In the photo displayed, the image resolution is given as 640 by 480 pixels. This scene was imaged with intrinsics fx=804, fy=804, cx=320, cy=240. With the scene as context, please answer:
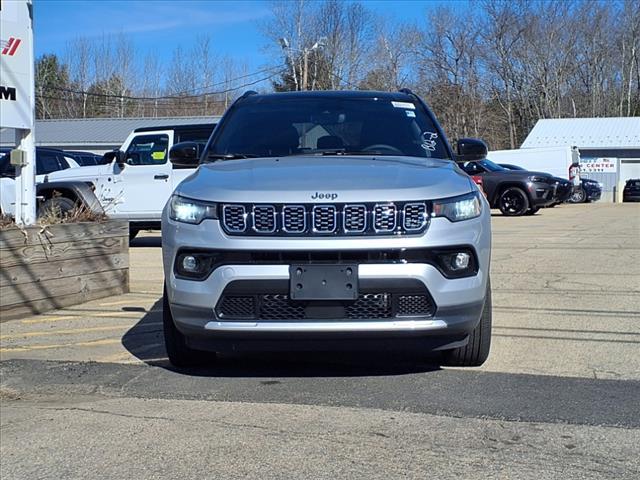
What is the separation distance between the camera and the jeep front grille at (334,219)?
14.3ft

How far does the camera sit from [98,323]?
280 inches

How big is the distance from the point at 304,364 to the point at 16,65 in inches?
176

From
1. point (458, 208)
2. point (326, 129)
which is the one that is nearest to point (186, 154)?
point (326, 129)

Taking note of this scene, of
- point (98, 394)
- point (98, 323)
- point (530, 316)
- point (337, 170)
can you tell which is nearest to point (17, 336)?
point (98, 323)

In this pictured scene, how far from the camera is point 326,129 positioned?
19.4 feet

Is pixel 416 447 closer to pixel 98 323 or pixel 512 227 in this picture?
pixel 98 323

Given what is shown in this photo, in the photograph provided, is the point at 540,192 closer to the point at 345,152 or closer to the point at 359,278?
the point at 345,152

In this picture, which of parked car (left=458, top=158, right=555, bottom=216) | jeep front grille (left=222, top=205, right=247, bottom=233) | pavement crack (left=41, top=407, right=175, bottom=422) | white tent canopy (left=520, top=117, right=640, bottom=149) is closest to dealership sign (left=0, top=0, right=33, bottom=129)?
pavement crack (left=41, top=407, right=175, bottom=422)

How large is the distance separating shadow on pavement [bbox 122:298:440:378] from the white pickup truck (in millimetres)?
7773

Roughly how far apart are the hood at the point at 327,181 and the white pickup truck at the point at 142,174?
8.49m

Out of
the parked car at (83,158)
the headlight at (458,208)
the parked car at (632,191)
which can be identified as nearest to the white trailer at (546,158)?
the parked car at (632,191)

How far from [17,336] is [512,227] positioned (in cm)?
1321

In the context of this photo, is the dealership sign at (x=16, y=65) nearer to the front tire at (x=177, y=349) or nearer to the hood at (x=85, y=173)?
the front tire at (x=177, y=349)

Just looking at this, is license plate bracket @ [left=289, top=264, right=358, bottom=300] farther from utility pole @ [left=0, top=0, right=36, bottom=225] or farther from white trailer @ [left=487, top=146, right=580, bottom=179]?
white trailer @ [left=487, top=146, right=580, bottom=179]
